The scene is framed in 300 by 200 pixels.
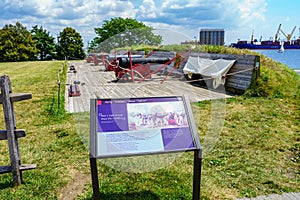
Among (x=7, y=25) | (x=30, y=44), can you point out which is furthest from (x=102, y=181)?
(x=7, y=25)

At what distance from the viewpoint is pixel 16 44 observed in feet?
126

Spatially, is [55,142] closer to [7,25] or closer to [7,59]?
[7,59]

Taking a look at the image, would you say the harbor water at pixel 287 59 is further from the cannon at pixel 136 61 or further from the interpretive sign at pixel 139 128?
the interpretive sign at pixel 139 128

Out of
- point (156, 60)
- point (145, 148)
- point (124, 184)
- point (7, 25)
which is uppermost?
point (7, 25)

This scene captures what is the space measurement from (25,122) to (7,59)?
3587 cm

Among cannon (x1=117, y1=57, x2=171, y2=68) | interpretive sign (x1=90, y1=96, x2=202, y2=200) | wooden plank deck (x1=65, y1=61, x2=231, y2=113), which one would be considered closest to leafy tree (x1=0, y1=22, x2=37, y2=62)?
wooden plank deck (x1=65, y1=61, x2=231, y2=113)

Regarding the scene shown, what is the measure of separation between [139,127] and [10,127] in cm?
160

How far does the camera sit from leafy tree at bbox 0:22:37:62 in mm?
37281

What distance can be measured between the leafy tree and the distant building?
38931 millimetres

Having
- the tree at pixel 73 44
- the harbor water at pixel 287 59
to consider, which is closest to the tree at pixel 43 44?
the tree at pixel 73 44

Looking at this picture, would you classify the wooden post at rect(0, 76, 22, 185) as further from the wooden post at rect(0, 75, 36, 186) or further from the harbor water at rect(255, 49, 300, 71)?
the harbor water at rect(255, 49, 300, 71)

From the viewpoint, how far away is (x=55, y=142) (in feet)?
15.1

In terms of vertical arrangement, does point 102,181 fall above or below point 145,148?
below

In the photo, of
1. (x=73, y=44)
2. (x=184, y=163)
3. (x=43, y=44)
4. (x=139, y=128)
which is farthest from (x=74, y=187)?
(x=43, y=44)
